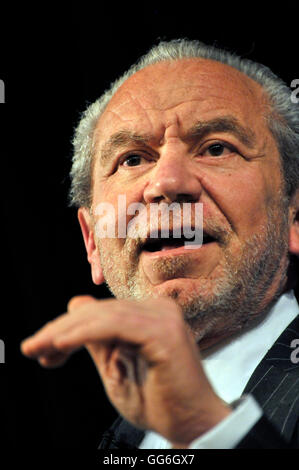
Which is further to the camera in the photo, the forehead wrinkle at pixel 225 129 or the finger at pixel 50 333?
the forehead wrinkle at pixel 225 129

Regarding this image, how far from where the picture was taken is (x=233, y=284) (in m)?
1.61

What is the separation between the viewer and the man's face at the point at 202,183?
62.2 inches

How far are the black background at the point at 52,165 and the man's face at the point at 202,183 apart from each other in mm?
360

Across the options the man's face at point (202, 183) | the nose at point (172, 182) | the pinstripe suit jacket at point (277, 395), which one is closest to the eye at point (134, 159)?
the man's face at point (202, 183)

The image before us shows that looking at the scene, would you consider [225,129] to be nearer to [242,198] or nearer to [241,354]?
[242,198]

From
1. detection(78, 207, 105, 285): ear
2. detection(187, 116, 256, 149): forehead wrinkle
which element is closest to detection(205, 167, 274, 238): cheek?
detection(187, 116, 256, 149): forehead wrinkle

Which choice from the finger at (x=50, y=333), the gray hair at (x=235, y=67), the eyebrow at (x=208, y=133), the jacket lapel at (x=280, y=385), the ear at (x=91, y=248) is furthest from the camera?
the ear at (x=91, y=248)

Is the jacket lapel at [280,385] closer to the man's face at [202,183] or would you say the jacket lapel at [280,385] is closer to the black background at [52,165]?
the man's face at [202,183]

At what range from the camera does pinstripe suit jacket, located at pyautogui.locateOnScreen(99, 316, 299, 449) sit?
1.02 metres

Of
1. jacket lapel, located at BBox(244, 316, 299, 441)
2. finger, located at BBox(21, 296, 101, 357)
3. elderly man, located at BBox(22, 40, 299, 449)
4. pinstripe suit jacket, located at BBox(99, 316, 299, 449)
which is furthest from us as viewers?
elderly man, located at BBox(22, 40, 299, 449)

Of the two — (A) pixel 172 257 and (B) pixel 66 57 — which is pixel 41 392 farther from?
(B) pixel 66 57

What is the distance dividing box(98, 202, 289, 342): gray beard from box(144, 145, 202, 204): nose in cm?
16

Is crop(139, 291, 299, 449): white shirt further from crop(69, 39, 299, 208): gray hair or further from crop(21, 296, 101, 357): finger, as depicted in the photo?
crop(21, 296, 101, 357): finger

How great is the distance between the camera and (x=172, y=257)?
5.09ft
